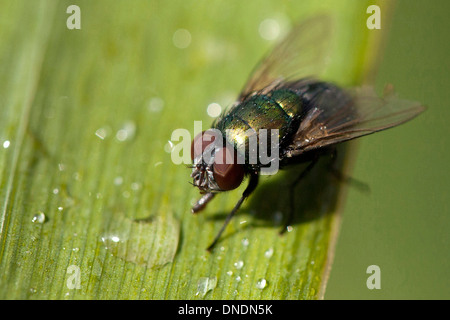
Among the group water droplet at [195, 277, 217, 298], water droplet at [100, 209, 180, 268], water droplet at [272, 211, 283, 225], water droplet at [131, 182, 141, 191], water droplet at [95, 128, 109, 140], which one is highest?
water droplet at [95, 128, 109, 140]

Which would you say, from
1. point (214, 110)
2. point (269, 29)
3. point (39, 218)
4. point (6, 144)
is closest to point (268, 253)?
point (214, 110)

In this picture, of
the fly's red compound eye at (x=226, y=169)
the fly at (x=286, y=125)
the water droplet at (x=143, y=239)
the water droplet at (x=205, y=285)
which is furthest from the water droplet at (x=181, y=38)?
the water droplet at (x=205, y=285)

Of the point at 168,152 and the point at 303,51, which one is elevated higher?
the point at 303,51

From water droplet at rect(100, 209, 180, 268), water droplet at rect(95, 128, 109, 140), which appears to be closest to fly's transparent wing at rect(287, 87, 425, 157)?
water droplet at rect(100, 209, 180, 268)

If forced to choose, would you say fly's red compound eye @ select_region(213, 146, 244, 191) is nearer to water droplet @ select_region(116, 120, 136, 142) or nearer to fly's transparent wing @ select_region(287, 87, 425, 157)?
fly's transparent wing @ select_region(287, 87, 425, 157)

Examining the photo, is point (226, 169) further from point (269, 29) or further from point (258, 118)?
point (269, 29)
